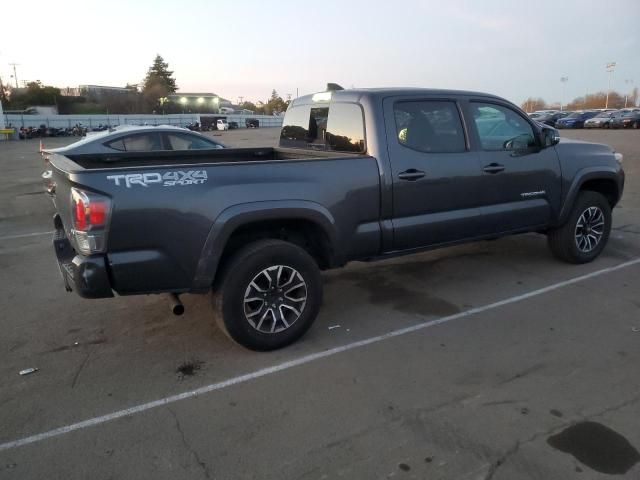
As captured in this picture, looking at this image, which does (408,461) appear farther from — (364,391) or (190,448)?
(190,448)

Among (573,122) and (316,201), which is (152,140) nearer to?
(316,201)

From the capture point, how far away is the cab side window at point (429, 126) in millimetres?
4387

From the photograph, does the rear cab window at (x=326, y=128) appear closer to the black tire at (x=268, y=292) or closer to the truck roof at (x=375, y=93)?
the truck roof at (x=375, y=93)

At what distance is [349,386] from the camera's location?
3.34 meters

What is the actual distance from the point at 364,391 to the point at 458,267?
294 cm

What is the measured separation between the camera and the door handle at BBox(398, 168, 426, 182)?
14.0 ft

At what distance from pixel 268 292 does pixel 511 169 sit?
2.82 m

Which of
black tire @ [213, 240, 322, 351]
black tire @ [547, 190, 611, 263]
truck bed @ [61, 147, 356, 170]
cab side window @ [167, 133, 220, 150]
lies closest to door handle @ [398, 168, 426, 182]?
truck bed @ [61, 147, 356, 170]

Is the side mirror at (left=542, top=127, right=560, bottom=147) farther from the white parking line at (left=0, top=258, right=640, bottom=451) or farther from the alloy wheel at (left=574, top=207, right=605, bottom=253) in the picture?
the white parking line at (left=0, top=258, right=640, bottom=451)

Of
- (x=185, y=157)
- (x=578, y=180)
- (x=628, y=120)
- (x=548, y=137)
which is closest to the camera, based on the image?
(x=185, y=157)

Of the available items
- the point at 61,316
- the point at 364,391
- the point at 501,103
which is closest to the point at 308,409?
the point at 364,391

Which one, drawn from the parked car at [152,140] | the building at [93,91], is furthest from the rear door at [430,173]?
the building at [93,91]

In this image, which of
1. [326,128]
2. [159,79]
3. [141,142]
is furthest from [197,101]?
[326,128]

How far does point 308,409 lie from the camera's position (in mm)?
3092
